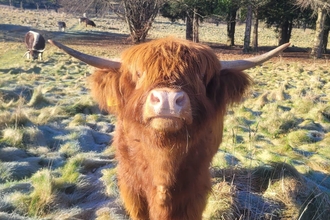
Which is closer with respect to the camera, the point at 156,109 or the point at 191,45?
the point at 156,109

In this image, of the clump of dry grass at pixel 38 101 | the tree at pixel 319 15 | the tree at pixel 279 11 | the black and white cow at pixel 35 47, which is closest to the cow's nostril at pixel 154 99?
the clump of dry grass at pixel 38 101

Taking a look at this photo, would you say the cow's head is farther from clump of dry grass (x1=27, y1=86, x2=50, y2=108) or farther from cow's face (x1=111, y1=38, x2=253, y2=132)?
clump of dry grass (x1=27, y1=86, x2=50, y2=108)

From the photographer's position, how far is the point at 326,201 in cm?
366

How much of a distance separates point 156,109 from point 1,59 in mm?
17176

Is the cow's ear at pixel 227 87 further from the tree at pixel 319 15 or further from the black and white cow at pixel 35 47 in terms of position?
the tree at pixel 319 15

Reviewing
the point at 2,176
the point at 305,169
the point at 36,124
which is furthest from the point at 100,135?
the point at 305,169

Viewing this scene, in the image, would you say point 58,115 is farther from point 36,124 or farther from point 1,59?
point 1,59

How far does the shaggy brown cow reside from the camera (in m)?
2.18

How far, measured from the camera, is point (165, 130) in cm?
214

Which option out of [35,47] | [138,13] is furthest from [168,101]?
[35,47]

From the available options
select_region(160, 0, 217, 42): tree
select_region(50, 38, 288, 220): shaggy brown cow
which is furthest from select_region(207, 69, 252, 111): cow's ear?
select_region(160, 0, 217, 42): tree


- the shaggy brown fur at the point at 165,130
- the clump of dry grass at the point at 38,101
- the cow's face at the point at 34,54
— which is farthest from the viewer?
the cow's face at the point at 34,54

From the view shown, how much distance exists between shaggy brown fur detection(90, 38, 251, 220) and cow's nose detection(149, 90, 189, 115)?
0.10 metres

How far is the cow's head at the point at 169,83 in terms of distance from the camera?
2.09 m
